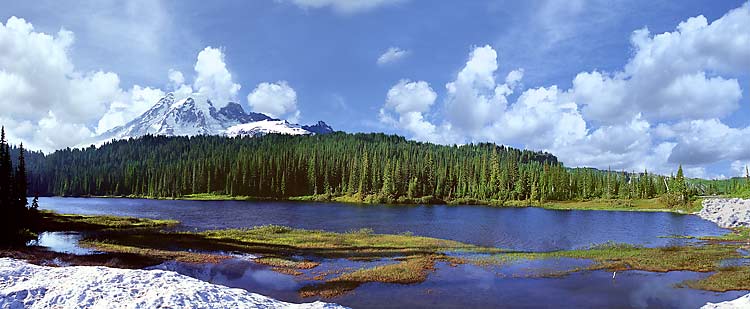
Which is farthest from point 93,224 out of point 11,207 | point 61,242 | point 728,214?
point 728,214

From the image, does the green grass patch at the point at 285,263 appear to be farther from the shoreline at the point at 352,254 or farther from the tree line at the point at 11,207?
the tree line at the point at 11,207

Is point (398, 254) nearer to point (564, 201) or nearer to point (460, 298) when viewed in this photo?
point (460, 298)

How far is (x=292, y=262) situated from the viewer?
152 feet

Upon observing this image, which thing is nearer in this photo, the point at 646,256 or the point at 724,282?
the point at 724,282

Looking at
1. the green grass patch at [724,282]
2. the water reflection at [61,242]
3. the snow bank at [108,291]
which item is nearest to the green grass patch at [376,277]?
the snow bank at [108,291]

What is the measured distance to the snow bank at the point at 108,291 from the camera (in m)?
18.4

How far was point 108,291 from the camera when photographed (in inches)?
769

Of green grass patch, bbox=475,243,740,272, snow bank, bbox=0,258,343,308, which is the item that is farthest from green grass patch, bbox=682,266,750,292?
snow bank, bbox=0,258,343,308

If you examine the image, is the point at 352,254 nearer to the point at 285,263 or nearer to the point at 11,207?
the point at 285,263

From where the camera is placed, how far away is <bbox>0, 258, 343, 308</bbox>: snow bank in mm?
18391

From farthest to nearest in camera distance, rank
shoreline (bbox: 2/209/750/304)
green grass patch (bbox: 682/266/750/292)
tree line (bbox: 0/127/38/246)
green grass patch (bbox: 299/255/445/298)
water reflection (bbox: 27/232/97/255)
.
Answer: tree line (bbox: 0/127/38/246), water reflection (bbox: 27/232/97/255), shoreline (bbox: 2/209/750/304), green grass patch (bbox: 682/266/750/292), green grass patch (bbox: 299/255/445/298)

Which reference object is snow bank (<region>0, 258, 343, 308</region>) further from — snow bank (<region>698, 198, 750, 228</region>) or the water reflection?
snow bank (<region>698, 198, 750, 228</region>)

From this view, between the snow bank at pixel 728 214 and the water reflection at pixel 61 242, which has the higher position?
the snow bank at pixel 728 214

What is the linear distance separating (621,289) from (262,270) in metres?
31.9
